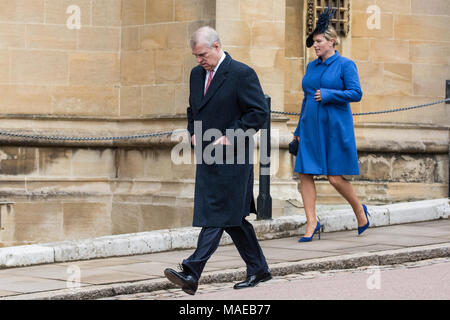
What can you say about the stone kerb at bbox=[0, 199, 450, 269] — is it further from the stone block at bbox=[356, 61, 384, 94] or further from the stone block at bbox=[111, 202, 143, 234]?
the stone block at bbox=[111, 202, 143, 234]

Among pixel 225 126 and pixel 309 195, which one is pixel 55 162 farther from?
pixel 225 126

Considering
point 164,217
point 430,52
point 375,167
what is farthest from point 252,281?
point 430,52

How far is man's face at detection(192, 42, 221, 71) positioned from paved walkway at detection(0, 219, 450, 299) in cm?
154

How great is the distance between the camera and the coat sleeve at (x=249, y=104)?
6254mm

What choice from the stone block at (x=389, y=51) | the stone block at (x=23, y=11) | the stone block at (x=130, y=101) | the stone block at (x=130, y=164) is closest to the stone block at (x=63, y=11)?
the stone block at (x=23, y=11)

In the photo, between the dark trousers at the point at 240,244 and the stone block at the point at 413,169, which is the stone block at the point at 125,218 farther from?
the dark trousers at the point at 240,244

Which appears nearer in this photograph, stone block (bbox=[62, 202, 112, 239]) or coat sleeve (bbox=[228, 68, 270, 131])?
coat sleeve (bbox=[228, 68, 270, 131])

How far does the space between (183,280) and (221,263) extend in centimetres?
142

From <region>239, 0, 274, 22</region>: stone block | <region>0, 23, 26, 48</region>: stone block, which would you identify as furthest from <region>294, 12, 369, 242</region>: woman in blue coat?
<region>0, 23, 26, 48</region>: stone block

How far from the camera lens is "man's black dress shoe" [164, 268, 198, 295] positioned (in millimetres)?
6070

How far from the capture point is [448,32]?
12.5 meters

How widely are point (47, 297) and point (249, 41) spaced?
561 cm
